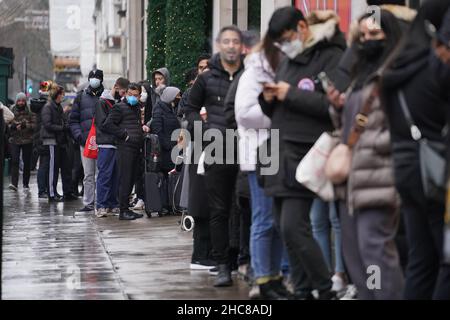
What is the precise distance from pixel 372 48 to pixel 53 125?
14.1 m

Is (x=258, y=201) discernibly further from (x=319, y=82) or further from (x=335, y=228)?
(x=319, y=82)

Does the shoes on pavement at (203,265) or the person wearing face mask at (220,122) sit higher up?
the person wearing face mask at (220,122)

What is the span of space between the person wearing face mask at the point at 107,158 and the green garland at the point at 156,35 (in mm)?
8239

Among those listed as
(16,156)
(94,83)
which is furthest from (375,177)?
(16,156)

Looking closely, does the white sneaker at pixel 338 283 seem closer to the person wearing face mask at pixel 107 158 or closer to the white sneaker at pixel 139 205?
the person wearing face mask at pixel 107 158

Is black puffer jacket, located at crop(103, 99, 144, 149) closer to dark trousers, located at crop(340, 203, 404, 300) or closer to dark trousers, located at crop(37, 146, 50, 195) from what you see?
dark trousers, located at crop(37, 146, 50, 195)

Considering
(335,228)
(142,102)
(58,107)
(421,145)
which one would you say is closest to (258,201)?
(335,228)

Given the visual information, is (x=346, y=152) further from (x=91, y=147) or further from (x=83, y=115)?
(x=83, y=115)

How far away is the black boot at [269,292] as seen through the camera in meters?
9.28

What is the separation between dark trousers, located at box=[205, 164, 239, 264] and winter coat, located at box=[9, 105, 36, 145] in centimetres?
1532

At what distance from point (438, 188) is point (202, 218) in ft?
15.6

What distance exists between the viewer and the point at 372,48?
25.6 ft

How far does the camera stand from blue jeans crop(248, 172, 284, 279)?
9.44 metres

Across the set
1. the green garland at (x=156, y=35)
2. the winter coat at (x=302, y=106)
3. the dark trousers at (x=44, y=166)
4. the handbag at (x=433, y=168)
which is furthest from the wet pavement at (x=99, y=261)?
the green garland at (x=156, y=35)
